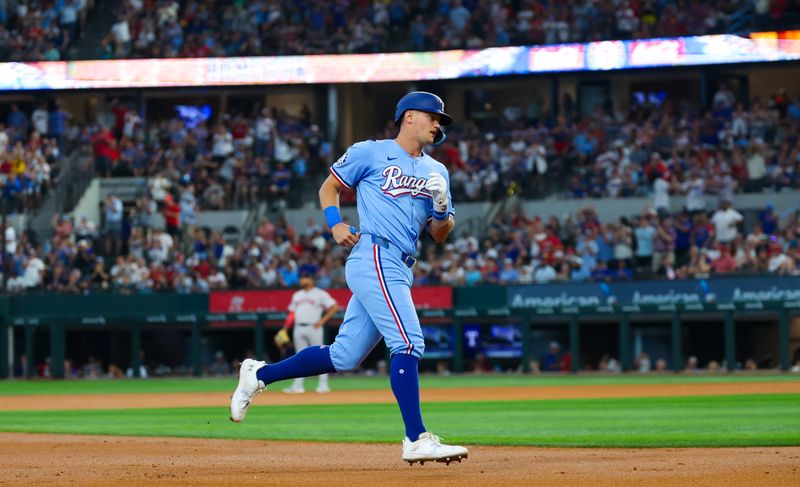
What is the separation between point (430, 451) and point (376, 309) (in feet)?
2.83

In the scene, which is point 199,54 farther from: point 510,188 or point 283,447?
Answer: point 283,447

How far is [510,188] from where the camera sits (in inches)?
1160

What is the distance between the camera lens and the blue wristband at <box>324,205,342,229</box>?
7.60 m

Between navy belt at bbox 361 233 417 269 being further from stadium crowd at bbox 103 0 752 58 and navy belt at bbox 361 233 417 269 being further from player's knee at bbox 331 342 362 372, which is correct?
stadium crowd at bbox 103 0 752 58

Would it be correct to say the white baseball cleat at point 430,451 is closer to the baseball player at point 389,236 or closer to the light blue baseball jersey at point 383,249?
the baseball player at point 389,236

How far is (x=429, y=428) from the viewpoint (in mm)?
11305

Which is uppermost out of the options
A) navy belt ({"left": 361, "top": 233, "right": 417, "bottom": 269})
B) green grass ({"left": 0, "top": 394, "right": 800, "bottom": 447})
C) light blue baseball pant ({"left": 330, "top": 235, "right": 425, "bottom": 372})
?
navy belt ({"left": 361, "top": 233, "right": 417, "bottom": 269})

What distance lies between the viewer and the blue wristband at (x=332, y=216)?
7602 mm

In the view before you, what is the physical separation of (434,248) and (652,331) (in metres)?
5.04

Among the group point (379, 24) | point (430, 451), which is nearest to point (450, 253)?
point (379, 24)

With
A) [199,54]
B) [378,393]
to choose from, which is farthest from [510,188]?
[378,393]

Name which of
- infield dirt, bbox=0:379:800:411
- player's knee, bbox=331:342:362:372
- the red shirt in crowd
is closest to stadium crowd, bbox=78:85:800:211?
the red shirt in crowd

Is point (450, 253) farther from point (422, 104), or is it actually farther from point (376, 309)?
point (376, 309)

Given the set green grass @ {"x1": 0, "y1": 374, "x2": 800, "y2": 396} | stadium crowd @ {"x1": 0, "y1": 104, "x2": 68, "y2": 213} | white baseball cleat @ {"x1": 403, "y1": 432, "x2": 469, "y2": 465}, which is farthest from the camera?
stadium crowd @ {"x1": 0, "y1": 104, "x2": 68, "y2": 213}
